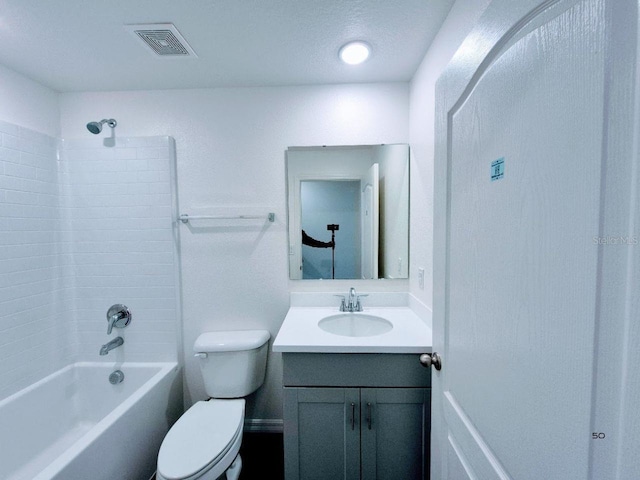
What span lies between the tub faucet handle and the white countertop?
1.10m

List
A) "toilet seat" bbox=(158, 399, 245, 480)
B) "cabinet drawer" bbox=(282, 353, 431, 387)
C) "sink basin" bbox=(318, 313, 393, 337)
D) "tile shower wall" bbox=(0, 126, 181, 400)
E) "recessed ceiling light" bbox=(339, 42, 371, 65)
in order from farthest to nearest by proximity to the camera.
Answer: "tile shower wall" bbox=(0, 126, 181, 400) < "sink basin" bbox=(318, 313, 393, 337) < "recessed ceiling light" bbox=(339, 42, 371, 65) < "cabinet drawer" bbox=(282, 353, 431, 387) < "toilet seat" bbox=(158, 399, 245, 480)

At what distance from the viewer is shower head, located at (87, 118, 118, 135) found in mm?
1643

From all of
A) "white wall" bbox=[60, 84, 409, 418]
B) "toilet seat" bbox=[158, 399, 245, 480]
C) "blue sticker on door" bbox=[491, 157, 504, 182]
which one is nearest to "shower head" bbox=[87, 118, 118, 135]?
"white wall" bbox=[60, 84, 409, 418]

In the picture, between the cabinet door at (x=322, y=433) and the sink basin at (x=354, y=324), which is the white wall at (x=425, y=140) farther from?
the cabinet door at (x=322, y=433)

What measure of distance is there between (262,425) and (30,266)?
5.59ft

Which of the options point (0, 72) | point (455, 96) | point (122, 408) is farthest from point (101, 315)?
point (455, 96)

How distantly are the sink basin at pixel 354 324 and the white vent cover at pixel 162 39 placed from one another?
5.23 ft

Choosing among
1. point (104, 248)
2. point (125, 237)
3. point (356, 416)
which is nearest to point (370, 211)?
point (356, 416)

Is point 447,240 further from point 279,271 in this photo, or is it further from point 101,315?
point 101,315

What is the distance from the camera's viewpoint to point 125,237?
1771 mm

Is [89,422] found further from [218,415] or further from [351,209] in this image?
[351,209]

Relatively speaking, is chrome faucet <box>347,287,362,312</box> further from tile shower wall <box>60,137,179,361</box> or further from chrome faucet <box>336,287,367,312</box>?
tile shower wall <box>60,137,179,361</box>

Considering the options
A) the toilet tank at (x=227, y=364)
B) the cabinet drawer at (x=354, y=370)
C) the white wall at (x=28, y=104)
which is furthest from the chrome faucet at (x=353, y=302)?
the white wall at (x=28, y=104)

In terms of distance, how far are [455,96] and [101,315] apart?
7.51 ft
